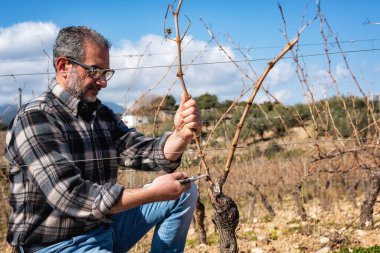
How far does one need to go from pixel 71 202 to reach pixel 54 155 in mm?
209

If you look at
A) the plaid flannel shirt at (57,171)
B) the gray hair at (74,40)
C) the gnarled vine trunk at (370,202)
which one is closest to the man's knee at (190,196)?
the plaid flannel shirt at (57,171)

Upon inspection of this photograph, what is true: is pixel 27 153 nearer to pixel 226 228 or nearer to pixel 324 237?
pixel 226 228

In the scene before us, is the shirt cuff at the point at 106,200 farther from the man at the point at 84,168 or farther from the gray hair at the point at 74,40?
the gray hair at the point at 74,40

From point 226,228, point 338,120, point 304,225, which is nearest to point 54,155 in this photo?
point 226,228

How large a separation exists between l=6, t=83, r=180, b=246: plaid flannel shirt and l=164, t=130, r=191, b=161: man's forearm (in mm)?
230

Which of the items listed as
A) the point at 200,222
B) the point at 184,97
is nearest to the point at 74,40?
the point at 184,97

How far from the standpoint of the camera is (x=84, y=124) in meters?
2.51

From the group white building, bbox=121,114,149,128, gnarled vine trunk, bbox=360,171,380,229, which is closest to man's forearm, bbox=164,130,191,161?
white building, bbox=121,114,149,128

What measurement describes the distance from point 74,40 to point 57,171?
2.10ft

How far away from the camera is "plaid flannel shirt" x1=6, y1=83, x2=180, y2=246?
220 centimetres

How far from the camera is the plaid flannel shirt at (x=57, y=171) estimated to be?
86.4 inches

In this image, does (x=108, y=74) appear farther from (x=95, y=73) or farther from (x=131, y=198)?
(x=131, y=198)

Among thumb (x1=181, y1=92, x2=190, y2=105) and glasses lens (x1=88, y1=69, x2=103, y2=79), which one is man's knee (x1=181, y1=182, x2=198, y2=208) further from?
glasses lens (x1=88, y1=69, x2=103, y2=79)

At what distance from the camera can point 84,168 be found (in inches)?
97.5
